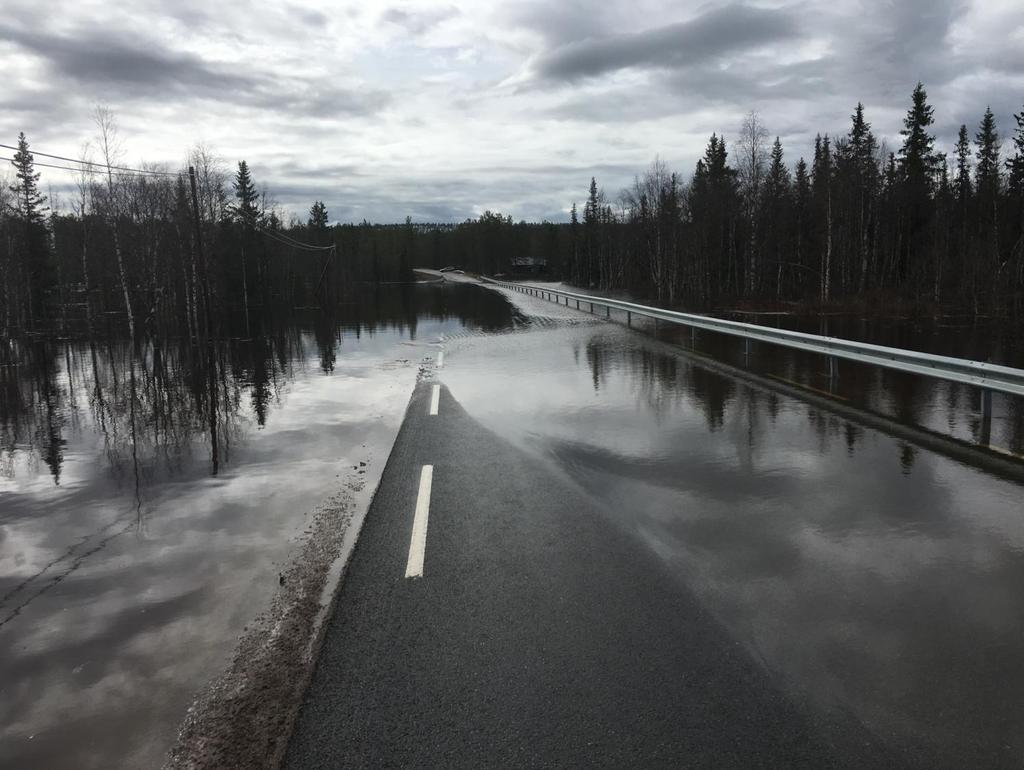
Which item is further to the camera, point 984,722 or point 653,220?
point 653,220

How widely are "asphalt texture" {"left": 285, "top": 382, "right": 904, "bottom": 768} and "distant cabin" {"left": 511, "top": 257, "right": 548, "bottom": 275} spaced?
167 metres

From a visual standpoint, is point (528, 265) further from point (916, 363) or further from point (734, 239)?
point (916, 363)

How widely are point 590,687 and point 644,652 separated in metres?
0.50

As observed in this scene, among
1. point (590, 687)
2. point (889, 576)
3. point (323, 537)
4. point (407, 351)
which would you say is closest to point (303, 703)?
point (590, 687)

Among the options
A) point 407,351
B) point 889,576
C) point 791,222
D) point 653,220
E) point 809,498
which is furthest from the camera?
point 653,220

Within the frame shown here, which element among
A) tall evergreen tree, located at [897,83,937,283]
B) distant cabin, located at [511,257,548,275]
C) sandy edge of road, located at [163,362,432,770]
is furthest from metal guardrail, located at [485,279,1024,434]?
distant cabin, located at [511,257,548,275]

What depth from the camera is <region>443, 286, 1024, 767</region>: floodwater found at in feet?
11.8

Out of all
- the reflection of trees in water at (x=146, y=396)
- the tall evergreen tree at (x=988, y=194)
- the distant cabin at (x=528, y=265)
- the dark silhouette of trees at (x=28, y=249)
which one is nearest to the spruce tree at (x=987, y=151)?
the tall evergreen tree at (x=988, y=194)

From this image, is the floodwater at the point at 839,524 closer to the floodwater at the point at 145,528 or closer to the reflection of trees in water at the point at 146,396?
the floodwater at the point at 145,528

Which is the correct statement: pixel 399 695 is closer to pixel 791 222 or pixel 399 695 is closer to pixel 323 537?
pixel 323 537

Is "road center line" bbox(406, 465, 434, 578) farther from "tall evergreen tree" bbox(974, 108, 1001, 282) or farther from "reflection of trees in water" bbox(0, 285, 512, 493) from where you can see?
"tall evergreen tree" bbox(974, 108, 1001, 282)

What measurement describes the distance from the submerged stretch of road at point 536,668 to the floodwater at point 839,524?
10.5 inches

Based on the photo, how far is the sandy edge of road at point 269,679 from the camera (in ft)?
10.8

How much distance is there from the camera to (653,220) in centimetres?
6756
